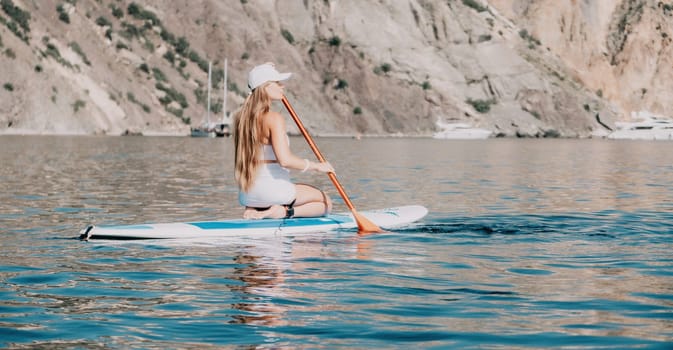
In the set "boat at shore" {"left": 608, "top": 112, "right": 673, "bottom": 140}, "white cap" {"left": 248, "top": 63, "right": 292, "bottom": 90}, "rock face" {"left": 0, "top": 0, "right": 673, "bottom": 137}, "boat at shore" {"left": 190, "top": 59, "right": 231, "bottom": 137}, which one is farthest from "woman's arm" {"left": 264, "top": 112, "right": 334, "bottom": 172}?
"boat at shore" {"left": 608, "top": 112, "right": 673, "bottom": 140}

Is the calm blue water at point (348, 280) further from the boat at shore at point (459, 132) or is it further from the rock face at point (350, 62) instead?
the boat at shore at point (459, 132)

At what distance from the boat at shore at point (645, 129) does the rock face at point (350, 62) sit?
161 centimetres

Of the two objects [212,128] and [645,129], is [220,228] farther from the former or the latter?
[645,129]

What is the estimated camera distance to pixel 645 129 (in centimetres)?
10944

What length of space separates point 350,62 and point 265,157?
273ft

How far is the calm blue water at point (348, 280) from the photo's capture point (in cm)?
750

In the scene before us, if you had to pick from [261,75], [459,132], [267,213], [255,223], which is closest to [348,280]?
[255,223]

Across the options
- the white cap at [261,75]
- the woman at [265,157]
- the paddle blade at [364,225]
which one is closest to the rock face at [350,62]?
the paddle blade at [364,225]

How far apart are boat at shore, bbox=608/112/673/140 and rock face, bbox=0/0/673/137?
161 centimetres

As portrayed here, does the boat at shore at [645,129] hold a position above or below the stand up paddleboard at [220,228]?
above

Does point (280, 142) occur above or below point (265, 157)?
above

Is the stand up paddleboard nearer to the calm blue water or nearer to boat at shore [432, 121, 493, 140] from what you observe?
A: the calm blue water

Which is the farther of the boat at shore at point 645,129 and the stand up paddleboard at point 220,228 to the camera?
the boat at shore at point 645,129

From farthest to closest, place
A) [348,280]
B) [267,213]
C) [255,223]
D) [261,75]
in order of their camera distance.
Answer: [267,213] → [255,223] → [261,75] → [348,280]
